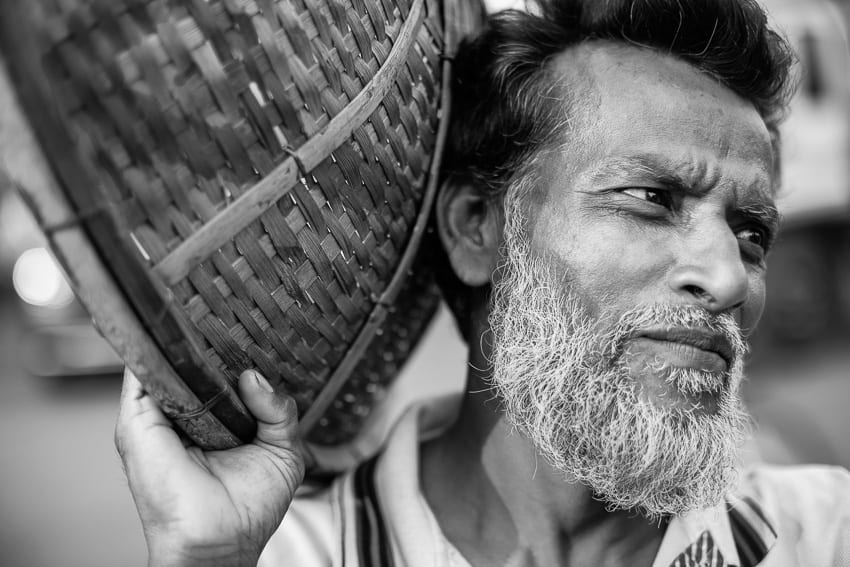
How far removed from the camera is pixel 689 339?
5.51 feet

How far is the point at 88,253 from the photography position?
1102 mm

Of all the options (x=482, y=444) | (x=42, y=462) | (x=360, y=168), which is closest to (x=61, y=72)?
(x=360, y=168)

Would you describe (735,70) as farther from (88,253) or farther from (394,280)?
(88,253)

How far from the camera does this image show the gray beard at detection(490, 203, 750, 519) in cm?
170

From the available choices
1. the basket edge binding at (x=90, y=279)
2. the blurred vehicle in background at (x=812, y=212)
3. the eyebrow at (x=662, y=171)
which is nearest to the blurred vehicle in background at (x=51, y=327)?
the blurred vehicle in background at (x=812, y=212)

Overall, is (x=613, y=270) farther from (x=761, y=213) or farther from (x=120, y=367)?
(x=120, y=367)

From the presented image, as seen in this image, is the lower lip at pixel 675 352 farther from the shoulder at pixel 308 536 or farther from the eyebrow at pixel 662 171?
the shoulder at pixel 308 536

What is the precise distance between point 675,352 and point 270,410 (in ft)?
2.66

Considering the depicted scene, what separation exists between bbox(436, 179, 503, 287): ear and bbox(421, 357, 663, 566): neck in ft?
1.06

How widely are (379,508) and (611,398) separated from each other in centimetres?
62

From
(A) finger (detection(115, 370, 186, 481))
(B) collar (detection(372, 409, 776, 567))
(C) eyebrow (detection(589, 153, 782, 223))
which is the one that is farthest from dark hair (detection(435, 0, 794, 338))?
(A) finger (detection(115, 370, 186, 481))

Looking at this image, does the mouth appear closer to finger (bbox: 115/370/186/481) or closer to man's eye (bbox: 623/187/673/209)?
man's eye (bbox: 623/187/673/209)

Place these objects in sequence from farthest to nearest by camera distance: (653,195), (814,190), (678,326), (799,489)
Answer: (814,190) → (799,489) → (653,195) → (678,326)

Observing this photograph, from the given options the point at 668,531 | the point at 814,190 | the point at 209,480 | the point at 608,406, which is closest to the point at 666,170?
the point at 608,406
